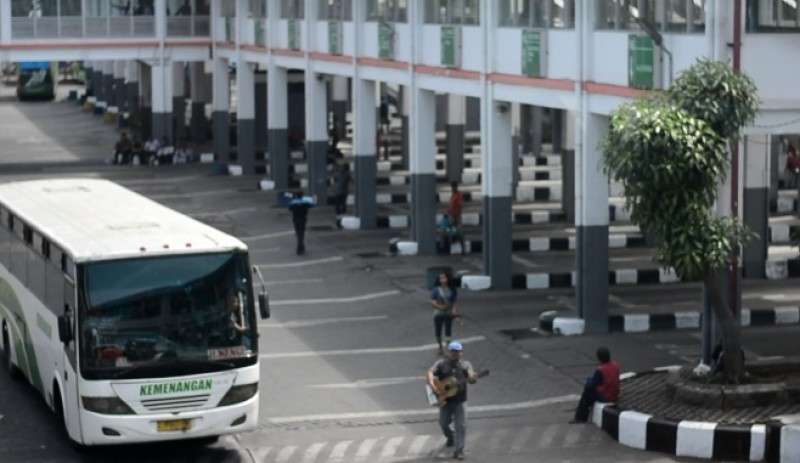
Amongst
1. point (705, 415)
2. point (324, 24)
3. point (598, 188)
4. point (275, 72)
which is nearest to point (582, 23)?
point (598, 188)

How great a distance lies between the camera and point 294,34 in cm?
3950

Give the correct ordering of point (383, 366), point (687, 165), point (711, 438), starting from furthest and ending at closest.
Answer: point (383, 366) → point (687, 165) → point (711, 438)

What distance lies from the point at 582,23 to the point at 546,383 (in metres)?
5.44

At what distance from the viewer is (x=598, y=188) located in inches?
935

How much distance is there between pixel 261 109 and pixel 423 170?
2304 centimetres

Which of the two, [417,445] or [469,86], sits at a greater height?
[469,86]

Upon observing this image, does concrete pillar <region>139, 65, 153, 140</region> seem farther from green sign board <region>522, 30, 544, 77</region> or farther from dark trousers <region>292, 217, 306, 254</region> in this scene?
green sign board <region>522, 30, 544, 77</region>

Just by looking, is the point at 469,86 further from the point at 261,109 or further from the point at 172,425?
the point at 261,109

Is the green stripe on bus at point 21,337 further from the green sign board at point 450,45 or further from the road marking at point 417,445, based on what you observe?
the green sign board at point 450,45

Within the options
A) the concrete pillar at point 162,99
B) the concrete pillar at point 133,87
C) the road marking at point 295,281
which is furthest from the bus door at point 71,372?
the concrete pillar at point 133,87

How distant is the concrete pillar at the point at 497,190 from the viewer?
1069 inches

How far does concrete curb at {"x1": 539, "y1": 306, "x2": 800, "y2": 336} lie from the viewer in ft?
78.3

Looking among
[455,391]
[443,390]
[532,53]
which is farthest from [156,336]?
[532,53]

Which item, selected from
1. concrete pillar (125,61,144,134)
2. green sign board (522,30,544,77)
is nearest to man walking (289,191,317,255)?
green sign board (522,30,544,77)
